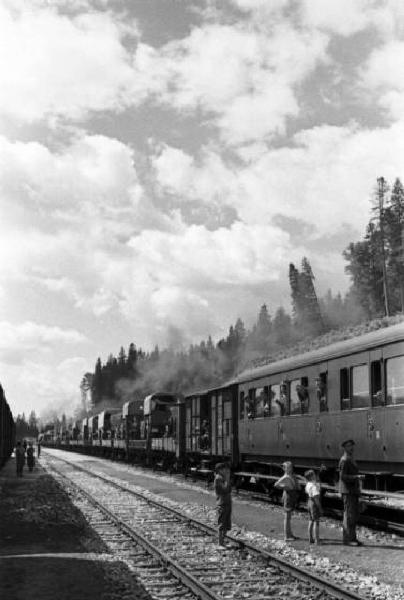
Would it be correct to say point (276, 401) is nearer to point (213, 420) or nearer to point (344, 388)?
point (344, 388)

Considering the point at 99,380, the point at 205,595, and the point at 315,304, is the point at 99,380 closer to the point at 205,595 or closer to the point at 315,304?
the point at 315,304

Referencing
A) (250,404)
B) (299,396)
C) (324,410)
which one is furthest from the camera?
(250,404)

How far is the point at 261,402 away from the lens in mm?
21562

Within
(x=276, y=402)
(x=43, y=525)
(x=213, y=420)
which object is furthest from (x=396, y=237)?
(x=43, y=525)

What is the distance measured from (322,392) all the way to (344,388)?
0.97 metres

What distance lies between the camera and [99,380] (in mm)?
196000

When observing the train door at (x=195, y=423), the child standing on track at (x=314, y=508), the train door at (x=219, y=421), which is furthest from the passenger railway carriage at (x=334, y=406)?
the train door at (x=195, y=423)

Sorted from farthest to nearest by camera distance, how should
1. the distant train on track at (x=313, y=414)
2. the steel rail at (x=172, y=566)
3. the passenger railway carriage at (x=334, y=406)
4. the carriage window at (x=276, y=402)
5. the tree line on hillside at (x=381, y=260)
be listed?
the tree line on hillside at (x=381, y=260), the carriage window at (x=276, y=402), the distant train on track at (x=313, y=414), the passenger railway carriage at (x=334, y=406), the steel rail at (x=172, y=566)

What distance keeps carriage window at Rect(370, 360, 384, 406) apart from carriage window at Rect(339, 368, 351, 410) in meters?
1.15

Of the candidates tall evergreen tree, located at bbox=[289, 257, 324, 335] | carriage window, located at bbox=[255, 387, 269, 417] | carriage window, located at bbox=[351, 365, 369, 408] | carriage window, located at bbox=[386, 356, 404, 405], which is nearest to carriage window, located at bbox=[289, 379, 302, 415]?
carriage window, located at bbox=[255, 387, 269, 417]

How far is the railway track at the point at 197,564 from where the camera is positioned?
962cm

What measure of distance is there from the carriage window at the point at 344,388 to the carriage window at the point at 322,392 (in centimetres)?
→ 83

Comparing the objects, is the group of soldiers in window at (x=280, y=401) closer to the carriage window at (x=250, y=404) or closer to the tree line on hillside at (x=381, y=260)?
the carriage window at (x=250, y=404)

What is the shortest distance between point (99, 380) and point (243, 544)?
186018 millimetres
